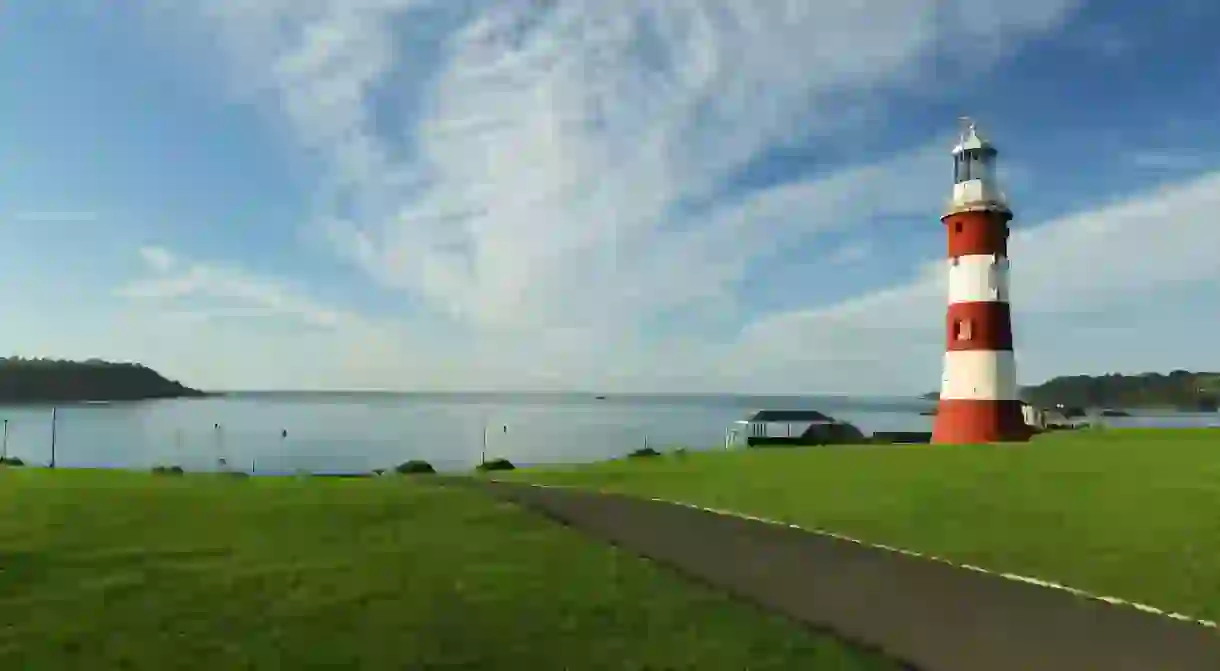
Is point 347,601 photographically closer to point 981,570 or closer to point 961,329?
point 981,570

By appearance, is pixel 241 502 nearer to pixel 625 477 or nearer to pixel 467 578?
pixel 467 578

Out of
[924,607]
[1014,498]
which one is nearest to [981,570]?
[924,607]

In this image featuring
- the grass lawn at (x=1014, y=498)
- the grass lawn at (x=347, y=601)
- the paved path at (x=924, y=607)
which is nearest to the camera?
the grass lawn at (x=347, y=601)

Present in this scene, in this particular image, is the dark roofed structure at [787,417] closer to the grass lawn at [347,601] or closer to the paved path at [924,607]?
the paved path at [924,607]

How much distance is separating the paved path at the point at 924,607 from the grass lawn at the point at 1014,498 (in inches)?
25.3

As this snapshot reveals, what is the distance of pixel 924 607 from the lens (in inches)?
262

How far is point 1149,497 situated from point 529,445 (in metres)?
43.8

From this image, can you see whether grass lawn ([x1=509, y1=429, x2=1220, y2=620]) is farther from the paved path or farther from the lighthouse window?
the lighthouse window

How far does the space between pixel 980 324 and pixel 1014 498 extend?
11829 mm

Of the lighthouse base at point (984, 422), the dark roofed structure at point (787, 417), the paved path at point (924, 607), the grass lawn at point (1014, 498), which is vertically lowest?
the paved path at point (924, 607)

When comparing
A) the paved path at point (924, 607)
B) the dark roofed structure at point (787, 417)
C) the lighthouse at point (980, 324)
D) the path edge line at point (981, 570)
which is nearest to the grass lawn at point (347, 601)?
the paved path at point (924, 607)

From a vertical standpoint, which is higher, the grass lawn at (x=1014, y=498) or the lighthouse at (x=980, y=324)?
the lighthouse at (x=980, y=324)

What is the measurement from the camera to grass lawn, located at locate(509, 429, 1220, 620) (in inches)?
315

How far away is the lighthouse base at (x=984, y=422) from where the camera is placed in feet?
75.4
